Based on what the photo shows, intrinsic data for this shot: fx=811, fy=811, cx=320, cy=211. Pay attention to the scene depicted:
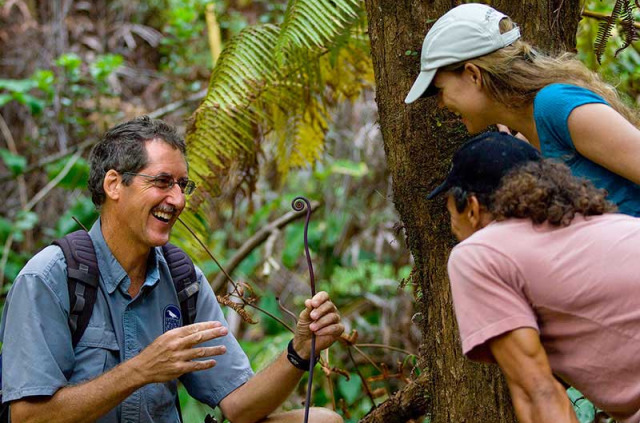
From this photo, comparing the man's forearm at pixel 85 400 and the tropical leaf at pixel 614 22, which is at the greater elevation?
the tropical leaf at pixel 614 22

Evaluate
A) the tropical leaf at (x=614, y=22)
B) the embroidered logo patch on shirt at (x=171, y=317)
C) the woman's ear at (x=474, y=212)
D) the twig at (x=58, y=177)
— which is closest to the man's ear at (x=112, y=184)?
the embroidered logo patch on shirt at (x=171, y=317)

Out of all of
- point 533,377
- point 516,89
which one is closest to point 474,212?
point 533,377

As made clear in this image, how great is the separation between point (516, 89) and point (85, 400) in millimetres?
1743

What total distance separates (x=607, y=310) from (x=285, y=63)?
2.68 m

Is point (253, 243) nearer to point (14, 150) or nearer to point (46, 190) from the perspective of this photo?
point (46, 190)

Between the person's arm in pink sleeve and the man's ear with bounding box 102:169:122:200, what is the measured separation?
1770 mm

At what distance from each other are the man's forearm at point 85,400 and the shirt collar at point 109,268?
396mm

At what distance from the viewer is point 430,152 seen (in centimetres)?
287

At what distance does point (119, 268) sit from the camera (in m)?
3.09

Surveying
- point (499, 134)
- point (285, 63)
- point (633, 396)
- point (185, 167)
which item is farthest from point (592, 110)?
point (285, 63)

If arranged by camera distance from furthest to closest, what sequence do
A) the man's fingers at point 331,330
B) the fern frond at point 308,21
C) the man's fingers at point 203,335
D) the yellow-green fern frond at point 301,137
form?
1. the yellow-green fern frond at point 301,137
2. the fern frond at point 308,21
3. the man's fingers at point 331,330
4. the man's fingers at point 203,335

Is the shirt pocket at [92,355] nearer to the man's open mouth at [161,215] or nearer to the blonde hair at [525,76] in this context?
the man's open mouth at [161,215]

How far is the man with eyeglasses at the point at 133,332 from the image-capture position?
2736mm

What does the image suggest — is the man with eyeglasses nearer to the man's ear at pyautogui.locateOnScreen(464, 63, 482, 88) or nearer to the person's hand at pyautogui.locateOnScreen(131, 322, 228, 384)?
the person's hand at pyautogui.locateOnScreen(131, 322, 228, 384)
